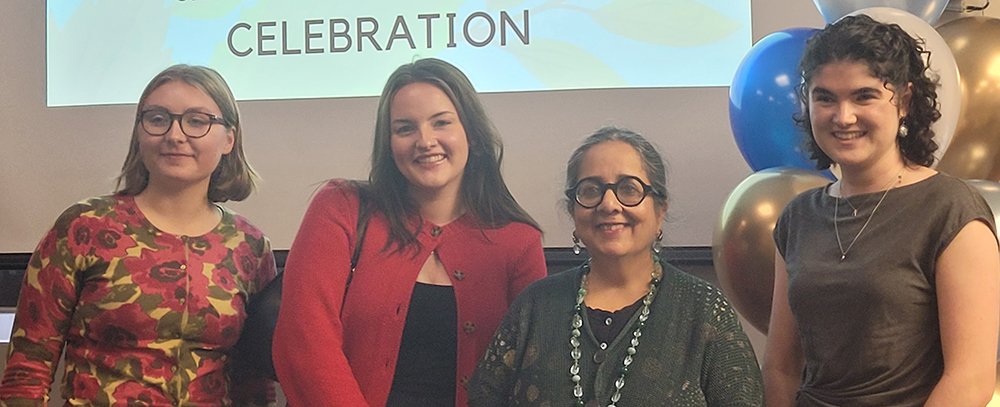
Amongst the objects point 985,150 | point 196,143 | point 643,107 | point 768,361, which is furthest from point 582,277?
point 643,107

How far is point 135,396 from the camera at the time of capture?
1.87 metres

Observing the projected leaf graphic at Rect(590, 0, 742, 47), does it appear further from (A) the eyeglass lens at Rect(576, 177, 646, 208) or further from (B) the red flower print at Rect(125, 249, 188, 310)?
(B) the red flower print at Rect(125, 249, 188, 310)

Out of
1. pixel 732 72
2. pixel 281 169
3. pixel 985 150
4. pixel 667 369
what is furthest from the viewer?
pixel 281 169

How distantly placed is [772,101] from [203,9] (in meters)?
2.00

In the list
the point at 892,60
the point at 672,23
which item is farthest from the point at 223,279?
the point at 672,23

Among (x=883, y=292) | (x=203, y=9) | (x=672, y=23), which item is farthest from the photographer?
(x=203, y=9)

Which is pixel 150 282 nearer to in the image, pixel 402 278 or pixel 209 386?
pixel 209 386

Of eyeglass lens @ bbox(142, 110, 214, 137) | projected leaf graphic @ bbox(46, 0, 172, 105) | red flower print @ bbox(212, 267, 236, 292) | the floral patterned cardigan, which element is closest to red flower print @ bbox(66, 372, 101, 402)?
the floral patterned cardigan

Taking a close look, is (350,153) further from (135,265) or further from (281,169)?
(135,265)

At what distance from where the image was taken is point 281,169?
324cm

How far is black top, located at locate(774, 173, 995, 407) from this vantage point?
61.2 inches

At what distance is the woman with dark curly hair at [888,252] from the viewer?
1.52 metres

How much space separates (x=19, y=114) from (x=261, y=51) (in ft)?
3.28

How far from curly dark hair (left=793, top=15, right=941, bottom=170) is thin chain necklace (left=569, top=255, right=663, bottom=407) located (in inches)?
19.0
